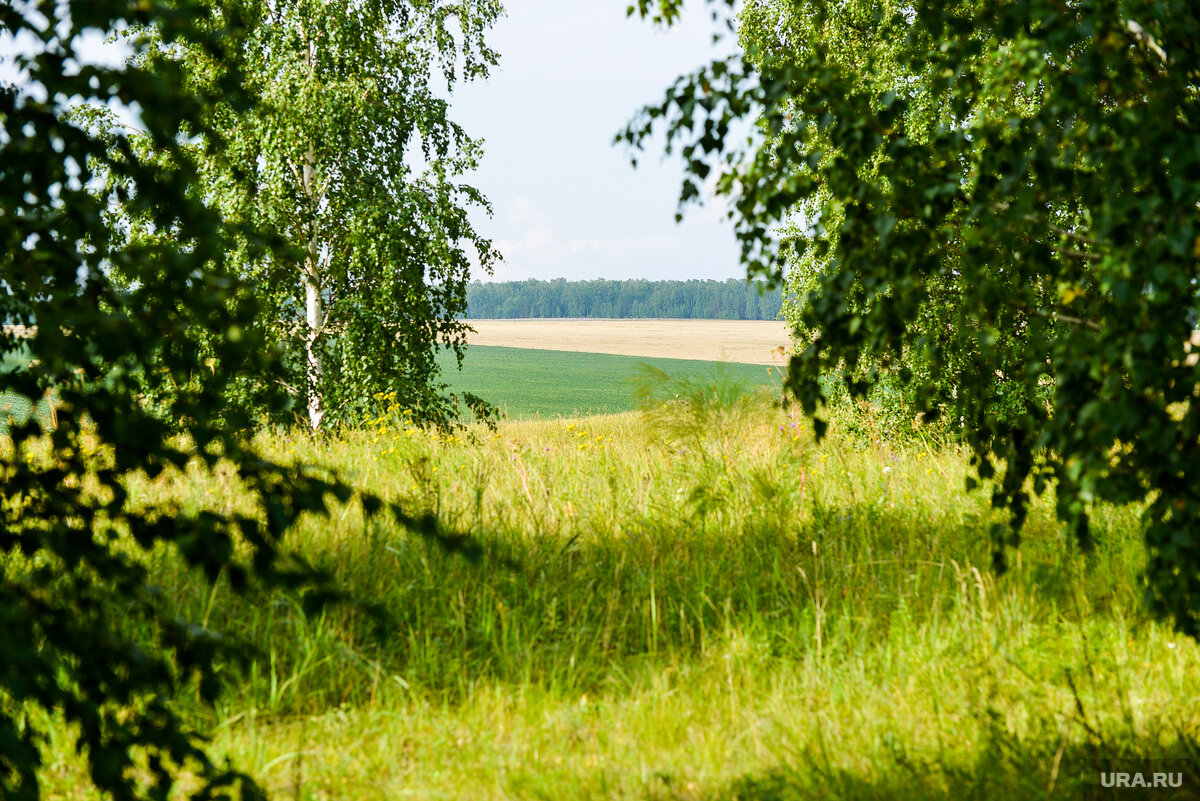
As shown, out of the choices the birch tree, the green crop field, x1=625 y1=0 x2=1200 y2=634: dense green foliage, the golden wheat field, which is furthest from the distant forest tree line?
x1=625 y1=0 x2=1200 y2=634: dense green foliage

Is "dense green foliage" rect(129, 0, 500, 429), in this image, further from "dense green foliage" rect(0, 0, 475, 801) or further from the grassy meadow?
"dense green foliage" rect(0, 0, 475, 801)

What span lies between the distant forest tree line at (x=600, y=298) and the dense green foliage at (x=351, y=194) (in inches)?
3716

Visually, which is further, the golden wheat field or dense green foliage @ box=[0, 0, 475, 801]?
the golden wheat field

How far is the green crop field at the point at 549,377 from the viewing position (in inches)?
1442

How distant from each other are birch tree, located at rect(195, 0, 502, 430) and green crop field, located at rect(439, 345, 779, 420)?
14.6 meters

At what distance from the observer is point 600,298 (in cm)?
11612

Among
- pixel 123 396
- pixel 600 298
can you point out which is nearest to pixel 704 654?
pixel 123 396

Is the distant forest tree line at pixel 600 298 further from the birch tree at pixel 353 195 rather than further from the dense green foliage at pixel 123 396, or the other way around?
the dense green foliage at pixel 123 396

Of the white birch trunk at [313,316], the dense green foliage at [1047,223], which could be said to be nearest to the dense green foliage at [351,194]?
the white birch trunk at [313,316]

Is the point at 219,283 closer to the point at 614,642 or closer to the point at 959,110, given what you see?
the point at 959,110

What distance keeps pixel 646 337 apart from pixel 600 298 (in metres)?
39.5

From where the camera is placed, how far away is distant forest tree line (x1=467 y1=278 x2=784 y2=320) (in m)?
108

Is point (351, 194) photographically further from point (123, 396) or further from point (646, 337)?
point (646, 337)

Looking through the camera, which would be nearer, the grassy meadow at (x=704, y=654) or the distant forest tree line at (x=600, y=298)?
the grassy meadow at (x=704, y=654)
